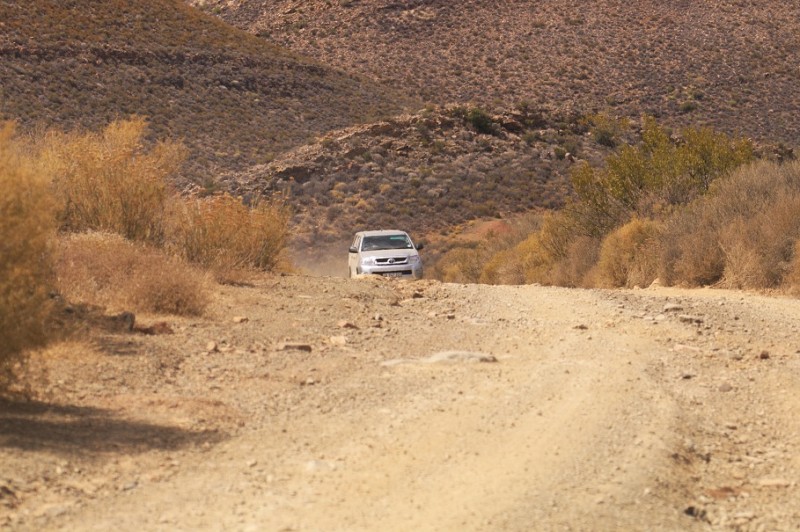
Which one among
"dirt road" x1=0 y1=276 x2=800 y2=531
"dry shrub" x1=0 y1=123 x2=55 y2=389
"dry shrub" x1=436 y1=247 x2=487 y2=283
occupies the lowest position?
"dry shrub" x1=436 y1=247 x2=487 y2=283

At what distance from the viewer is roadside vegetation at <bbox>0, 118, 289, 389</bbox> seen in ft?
32.0

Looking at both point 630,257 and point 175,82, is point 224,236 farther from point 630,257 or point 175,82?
point 175,82

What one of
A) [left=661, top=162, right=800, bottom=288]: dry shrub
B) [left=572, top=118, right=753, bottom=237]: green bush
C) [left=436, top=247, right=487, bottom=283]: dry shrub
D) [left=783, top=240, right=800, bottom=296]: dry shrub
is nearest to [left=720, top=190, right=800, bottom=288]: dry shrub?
[left=661, top=162, right=800, bottom=288]: dry shrub

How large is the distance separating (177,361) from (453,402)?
3.28 meters

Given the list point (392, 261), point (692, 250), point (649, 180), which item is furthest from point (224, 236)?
point (649, 180)

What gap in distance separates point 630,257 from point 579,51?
5459 cm

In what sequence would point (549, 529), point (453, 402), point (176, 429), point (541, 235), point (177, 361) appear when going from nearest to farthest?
point (549, 529)
point (176, 429)
point (453, 402)
point (177, 361)
point (541, 235)

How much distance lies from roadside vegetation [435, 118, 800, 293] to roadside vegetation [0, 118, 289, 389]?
7.64 meters

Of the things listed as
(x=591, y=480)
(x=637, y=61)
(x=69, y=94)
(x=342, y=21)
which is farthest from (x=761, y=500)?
(x=342, y=21)

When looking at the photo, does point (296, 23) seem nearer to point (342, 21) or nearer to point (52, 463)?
point (342, 21)

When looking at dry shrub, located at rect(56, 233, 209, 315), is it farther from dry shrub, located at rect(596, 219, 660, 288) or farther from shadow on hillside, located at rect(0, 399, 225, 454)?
dry shrub, located at rect(596, 219, 660, 288)

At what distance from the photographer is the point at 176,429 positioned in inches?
375

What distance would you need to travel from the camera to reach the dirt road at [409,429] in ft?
25.4

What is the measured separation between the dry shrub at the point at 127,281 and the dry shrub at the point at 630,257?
11450 mm
